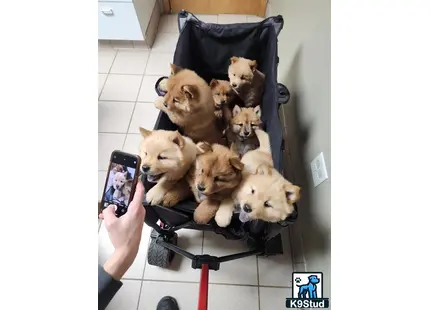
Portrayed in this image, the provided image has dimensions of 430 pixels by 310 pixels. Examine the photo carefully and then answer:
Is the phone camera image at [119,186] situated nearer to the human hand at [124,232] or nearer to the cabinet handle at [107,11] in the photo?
the human hand at [124,232]

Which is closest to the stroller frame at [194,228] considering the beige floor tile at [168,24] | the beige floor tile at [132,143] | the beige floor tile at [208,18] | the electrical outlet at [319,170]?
the electrical outlet at [319,170]

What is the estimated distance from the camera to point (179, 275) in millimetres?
1485

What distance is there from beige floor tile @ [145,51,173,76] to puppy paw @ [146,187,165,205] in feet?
4.85

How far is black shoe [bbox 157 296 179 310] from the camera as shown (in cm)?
136

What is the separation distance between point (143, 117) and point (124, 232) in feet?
4.53

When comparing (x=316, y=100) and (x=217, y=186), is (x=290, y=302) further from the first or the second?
(x=316, y=100)

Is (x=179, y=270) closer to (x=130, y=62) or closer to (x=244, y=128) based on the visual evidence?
(x=244, y=128)

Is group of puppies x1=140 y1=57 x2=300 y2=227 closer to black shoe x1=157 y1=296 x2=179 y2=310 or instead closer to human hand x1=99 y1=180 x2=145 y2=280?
human hand x1=99 y1=180 x2=145 y2=280

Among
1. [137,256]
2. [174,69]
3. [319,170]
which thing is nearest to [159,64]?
[174,69]

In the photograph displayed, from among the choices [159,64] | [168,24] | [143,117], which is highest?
[168,24]

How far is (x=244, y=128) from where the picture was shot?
58.7 inches

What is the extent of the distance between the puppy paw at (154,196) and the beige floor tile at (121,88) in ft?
4.13
